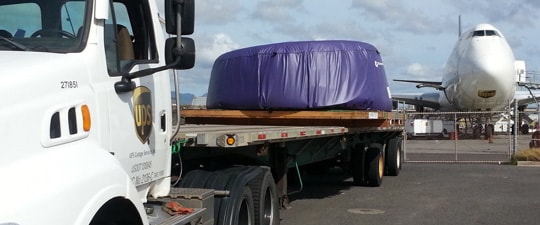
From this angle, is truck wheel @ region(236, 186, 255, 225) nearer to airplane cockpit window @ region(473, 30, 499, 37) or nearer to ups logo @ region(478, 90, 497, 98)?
ups logo @ region(478, 90, 497, 98)

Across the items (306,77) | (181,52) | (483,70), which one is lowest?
(181,52)

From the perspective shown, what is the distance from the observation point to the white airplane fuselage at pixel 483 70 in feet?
99.4

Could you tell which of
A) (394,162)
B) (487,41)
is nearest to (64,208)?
(394,162)

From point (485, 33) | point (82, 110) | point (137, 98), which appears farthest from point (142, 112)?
point (485, 33)

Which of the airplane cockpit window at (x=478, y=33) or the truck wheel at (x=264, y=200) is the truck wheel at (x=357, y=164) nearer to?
the truck wheel at (x=264, y=200)

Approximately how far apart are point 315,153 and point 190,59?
6.09 meters

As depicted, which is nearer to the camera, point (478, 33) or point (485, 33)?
point (485, 33)

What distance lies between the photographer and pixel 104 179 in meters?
3.44

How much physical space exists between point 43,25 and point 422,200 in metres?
8.81

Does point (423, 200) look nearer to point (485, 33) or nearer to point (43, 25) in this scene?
point (43, 25)

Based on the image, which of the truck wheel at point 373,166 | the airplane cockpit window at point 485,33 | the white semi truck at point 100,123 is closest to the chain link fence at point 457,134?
the airplane cockpit window at point 485,33

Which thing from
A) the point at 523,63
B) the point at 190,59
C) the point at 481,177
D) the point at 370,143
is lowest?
the point at 481,177

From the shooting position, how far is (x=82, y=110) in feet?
11.5

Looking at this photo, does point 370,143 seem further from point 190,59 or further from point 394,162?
point 190,59
